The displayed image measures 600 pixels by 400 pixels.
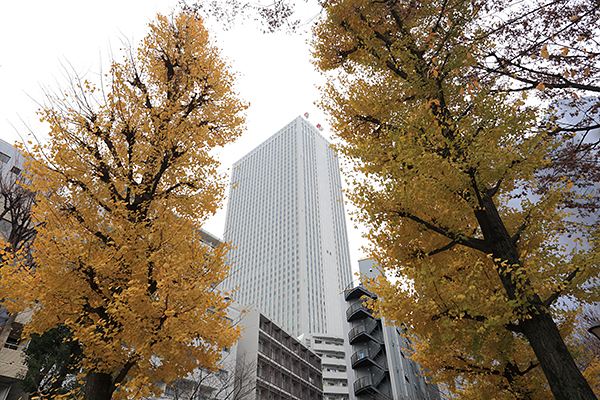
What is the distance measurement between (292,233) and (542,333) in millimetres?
84494

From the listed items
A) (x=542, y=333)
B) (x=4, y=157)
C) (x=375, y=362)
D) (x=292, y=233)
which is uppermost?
(x=292, y=233)

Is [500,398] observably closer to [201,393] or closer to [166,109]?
[166,109]

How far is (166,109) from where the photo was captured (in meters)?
6.35

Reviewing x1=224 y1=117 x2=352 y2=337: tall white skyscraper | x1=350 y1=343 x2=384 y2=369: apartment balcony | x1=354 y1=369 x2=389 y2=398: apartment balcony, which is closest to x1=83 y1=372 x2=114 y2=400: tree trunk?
x1=354 y1=369 x2=389 y2=398: apartment balcony

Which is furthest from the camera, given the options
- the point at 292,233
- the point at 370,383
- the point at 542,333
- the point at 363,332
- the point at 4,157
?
the point at 292,233

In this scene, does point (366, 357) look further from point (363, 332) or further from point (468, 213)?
point (468, 213)

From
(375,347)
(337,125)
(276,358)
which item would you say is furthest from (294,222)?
(337,125)

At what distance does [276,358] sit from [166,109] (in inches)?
1334

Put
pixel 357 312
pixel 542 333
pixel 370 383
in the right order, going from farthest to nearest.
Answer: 1. pixel 357 312
2. pixel 370 383
3. pixel 542 333

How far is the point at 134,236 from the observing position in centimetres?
494

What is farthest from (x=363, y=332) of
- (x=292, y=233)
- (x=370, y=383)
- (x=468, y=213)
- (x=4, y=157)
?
(x=292, y=233)

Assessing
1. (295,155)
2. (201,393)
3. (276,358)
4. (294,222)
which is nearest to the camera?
(201,393)

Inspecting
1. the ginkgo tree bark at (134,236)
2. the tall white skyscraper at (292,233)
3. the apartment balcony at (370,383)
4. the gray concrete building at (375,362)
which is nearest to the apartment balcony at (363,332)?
the gray concrete building at (375,362)

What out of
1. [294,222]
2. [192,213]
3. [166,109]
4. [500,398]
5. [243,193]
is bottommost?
[500,398]
